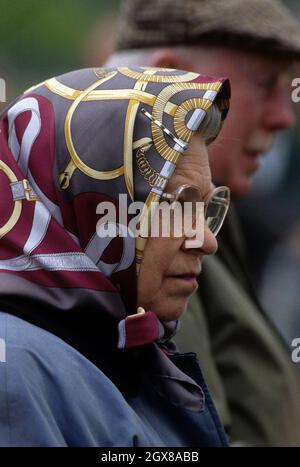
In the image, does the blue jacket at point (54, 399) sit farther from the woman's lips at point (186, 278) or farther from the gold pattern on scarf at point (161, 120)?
the gold pattern on scarf at point (161, 120)

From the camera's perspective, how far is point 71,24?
683cm

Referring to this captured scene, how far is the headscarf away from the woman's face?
40 millimetres

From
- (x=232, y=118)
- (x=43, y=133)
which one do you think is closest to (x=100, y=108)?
(x=43, y=133)

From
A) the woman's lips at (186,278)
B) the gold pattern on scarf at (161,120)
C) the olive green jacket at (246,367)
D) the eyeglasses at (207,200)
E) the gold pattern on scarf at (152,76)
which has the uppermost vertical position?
the gold pattern on scarf at (152,76)

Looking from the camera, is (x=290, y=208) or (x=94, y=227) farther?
(x=290, y=208)

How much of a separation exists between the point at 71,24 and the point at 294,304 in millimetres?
2392

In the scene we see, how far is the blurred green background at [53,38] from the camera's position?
635cm

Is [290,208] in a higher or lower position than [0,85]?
lower

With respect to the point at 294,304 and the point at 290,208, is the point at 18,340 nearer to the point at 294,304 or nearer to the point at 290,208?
the point at 294,304

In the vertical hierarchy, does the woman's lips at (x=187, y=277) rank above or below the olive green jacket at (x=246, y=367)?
above

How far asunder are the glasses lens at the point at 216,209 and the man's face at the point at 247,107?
114 centimetres

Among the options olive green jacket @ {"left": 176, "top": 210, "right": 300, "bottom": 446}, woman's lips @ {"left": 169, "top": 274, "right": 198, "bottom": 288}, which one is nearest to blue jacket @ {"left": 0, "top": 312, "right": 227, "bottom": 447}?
woman's lips @ {"left": 169, "top": 274, "right": 198, "bottom": 288}

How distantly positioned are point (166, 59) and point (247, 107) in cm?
36

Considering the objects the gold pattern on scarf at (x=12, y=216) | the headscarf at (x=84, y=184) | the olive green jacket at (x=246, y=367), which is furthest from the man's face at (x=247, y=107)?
the gold pattern on scarf at (x=12, y=216)
